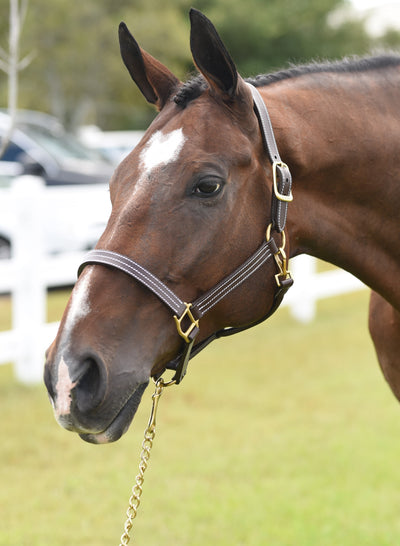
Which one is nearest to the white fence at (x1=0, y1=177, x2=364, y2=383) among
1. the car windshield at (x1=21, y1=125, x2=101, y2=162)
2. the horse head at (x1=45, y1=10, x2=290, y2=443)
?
the horse head at (x1=45, y1=10, x2=290, y2=443)

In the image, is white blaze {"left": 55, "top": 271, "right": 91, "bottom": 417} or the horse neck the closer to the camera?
white blaze {"left": 55, "top": 271, "right": 91, "bottom": 417}

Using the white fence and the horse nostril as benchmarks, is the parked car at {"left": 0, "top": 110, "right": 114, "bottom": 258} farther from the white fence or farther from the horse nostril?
the horse nostril

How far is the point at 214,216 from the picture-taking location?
2.04 meters

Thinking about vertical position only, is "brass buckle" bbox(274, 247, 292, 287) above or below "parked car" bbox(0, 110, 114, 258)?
above

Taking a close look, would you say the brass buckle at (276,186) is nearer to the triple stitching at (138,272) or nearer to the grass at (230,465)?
the triple stitching at (138,272)

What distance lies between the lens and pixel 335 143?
2361 millimetres

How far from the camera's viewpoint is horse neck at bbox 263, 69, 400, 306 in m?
2.30

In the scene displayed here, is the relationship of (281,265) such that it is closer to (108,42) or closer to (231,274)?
(231,274)

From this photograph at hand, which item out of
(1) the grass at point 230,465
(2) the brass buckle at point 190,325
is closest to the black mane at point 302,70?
(2) the brass buckle at point 190,325

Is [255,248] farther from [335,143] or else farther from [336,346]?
[336,346]

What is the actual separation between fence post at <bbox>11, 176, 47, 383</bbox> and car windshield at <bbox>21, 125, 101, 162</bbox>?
472cm

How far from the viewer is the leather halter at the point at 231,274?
1956mm

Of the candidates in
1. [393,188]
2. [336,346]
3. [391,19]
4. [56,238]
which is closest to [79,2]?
[56,238]

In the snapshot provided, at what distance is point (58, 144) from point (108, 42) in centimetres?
1127
